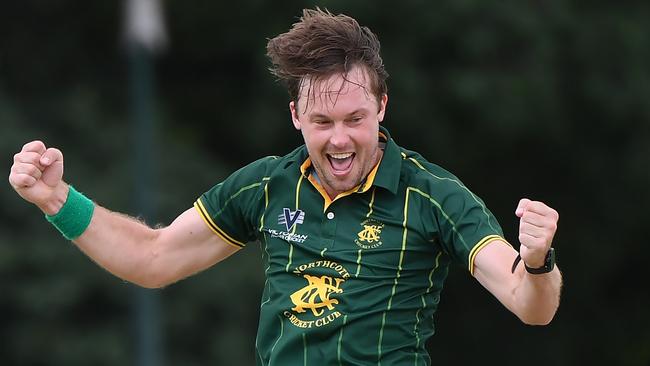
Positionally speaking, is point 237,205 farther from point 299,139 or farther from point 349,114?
point 299,139

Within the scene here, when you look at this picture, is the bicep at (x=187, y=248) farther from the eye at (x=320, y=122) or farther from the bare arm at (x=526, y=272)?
the bare arm at (x=526, y=272)

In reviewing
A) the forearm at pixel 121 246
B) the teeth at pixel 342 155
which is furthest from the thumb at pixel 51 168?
the teeth at pixel 342 155

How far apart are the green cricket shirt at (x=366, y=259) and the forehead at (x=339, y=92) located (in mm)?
269

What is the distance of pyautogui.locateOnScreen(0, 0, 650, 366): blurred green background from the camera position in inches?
693

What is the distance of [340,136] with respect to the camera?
5176 mm

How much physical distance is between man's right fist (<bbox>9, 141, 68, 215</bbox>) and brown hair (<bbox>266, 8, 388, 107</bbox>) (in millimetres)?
918

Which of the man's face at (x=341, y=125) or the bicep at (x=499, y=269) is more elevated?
the man's face at (x=341, y=125)

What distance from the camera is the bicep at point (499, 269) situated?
4965 mm

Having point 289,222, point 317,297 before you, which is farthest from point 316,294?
point 289,222

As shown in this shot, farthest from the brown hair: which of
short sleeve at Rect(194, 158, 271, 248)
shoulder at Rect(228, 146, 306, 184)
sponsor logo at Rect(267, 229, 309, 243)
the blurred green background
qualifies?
the blurred green background

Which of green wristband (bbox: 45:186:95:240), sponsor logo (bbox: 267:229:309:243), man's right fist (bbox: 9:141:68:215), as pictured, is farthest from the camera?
green wristband (bbox: 45:186:95:240)

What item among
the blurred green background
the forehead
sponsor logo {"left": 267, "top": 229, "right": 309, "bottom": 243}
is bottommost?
the blurred green background

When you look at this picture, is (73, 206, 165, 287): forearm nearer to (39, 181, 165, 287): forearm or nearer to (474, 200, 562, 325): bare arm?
(39, 181, 165, 287): forearm

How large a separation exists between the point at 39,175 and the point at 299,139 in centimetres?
1271
